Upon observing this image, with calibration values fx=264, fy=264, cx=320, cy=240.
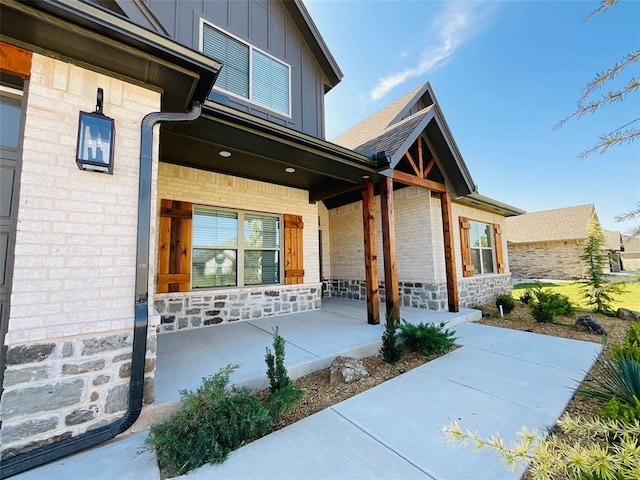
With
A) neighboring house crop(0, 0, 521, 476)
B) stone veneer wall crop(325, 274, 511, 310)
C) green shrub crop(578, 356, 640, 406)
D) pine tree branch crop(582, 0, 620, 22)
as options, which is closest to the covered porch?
neighboring house crop(0, 0, 521, 476)

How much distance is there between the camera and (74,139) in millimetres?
2217

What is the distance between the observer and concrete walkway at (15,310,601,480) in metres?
1.83

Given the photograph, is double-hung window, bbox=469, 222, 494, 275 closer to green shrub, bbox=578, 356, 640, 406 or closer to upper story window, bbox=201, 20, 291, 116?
green shrub, bbox=578, 356, 640, 406

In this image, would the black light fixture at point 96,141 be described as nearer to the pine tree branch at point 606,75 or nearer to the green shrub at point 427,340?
the pine tree branch at point 606,75

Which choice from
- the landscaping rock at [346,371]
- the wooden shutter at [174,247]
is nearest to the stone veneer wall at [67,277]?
the landscaping rock at [346,371]

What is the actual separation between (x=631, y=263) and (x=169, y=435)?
115 ft

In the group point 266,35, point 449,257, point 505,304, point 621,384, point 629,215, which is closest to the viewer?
point 629,215

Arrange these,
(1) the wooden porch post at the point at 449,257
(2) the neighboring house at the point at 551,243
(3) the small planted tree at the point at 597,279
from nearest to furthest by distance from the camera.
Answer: (1) the wooden porch post at the point at 449,257, (3) the small planted tree at the point at 597,279, (2) the neighboring house at the point at 551,243

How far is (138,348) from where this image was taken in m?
2.27

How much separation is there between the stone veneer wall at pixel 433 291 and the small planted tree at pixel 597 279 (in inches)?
82.3

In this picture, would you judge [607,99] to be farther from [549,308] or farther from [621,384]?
[549,308]

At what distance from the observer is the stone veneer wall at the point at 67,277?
1.95 meters

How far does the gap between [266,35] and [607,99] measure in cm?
591

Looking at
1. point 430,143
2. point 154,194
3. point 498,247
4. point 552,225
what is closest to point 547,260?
point 552,225
